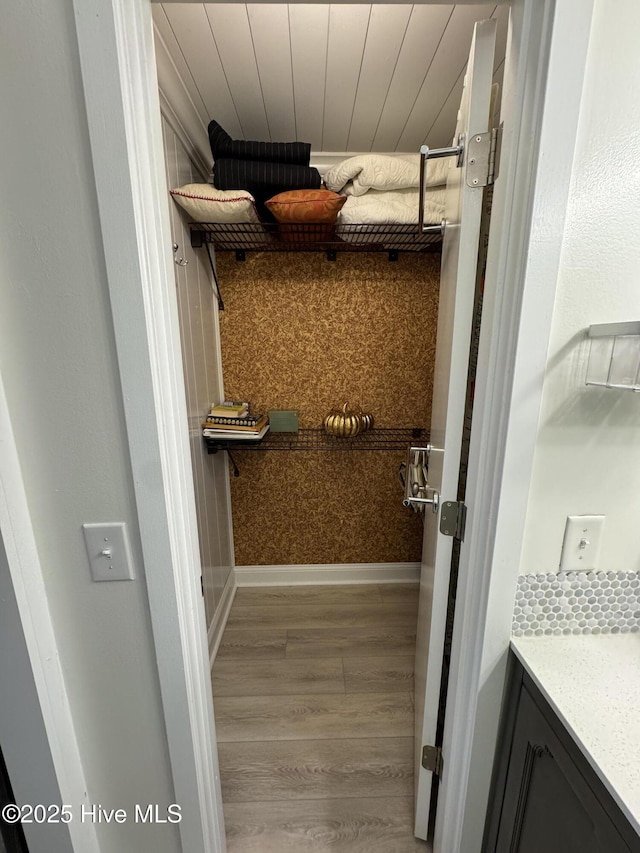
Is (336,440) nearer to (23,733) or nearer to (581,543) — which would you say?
(581,543)

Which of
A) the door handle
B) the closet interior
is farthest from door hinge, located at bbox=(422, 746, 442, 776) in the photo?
the door handle

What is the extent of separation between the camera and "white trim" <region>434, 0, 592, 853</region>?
619mm

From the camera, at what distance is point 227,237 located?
1.82m

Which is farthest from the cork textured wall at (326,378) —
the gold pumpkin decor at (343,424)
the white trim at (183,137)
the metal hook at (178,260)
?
the metal hook at (178,260)

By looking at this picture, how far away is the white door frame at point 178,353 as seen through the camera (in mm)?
606

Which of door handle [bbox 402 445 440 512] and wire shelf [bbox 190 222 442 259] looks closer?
door handle [bbox 402 445 440 512]

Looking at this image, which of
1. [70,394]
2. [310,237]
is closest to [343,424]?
[310,237]

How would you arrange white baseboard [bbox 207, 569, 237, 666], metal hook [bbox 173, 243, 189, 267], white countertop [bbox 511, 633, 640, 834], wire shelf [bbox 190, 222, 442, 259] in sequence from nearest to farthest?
white countertop [bbox 511, 633, 640, 834] → metal hook [bbox 173, 243, 189, 267] → wire shelf [bbox 190, 222, 442, 259] → white baseboard [bbox 207, 569, 237, 666]

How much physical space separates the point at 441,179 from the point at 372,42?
0.55 meters

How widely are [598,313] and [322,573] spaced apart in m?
2.09

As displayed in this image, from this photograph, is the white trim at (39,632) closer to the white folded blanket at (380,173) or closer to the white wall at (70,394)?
the white wall at (70,394)

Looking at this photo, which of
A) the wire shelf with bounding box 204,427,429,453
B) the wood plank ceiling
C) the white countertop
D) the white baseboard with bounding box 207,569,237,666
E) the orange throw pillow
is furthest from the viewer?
the wire shelf with bounding box 204,427,429,453

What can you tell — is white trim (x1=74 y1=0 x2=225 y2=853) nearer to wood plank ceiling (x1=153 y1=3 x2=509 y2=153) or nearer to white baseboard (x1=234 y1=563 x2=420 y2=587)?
wood plank ceiling (x1=153 y1=3 x2=509 y2=153)

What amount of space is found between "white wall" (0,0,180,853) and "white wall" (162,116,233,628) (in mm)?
819
